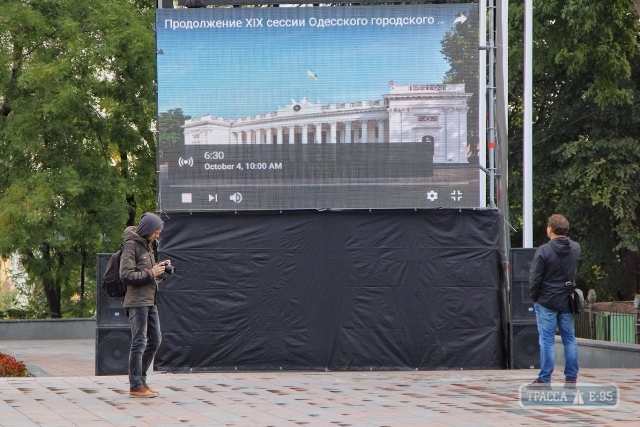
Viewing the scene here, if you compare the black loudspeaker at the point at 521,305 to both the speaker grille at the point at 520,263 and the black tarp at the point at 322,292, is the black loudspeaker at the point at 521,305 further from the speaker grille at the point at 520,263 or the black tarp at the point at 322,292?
the black tarp at the point at 322,292

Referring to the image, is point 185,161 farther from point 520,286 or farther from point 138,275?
point 520,286

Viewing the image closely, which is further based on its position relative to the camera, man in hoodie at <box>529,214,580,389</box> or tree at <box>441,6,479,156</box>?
tree at <box>441,6,479,156</box>

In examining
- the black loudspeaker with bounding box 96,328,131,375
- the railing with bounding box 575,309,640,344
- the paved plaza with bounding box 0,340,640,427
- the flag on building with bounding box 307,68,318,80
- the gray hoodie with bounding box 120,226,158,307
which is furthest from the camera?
the railing with bounding box 575,309,640,344

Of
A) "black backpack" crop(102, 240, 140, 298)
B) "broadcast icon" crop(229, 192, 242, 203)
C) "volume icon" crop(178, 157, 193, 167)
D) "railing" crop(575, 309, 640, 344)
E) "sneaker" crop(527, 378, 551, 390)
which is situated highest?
"volume icon" crop(178, 157, 193, 167)

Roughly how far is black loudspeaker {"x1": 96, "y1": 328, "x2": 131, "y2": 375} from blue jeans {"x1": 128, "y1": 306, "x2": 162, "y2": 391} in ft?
9.52

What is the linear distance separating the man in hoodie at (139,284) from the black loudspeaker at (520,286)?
16.3 ft

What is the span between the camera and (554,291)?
36.1ft

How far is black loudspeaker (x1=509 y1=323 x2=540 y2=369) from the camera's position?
13945 mm

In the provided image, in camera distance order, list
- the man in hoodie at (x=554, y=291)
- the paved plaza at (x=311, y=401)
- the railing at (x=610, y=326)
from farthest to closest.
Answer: the railing at (x=610, y=326), the man in hoodie at (x=554, y=291), the paved plaza at (x=311, y=401)

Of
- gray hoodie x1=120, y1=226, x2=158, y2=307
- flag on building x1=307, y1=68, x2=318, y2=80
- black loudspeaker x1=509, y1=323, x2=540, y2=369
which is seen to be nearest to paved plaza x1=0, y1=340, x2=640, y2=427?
black loudspeaker x1=509, y1=323, x2=540, y2=369

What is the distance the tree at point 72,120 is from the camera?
2570 cm

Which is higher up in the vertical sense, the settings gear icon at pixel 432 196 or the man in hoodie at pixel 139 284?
the settings gear icon at pixel 432 196

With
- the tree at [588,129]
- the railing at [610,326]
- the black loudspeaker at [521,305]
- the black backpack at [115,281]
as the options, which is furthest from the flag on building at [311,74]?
the railing at [610,326]

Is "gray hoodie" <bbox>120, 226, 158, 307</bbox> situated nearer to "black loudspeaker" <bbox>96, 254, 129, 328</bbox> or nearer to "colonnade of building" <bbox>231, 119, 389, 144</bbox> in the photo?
"black loudspeaker" <bbox>96, 254, 129, 328</bbox>
